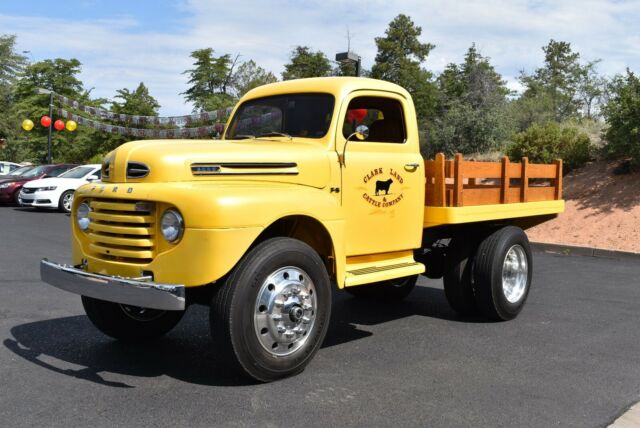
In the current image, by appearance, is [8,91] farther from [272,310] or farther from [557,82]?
[272,310]

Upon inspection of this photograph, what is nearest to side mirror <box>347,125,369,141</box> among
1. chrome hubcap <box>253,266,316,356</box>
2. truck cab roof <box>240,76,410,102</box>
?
truck cab roof <box>240,76,410,102</box>

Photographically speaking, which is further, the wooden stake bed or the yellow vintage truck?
the wooden stake bed

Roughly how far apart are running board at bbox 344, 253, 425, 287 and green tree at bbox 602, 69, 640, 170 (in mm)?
10223

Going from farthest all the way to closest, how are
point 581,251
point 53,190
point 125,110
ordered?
point 125,110, point 53,190, point 581,251

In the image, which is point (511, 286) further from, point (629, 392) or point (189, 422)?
point (189, 422)

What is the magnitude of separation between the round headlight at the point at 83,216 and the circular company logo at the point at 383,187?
6.76ft

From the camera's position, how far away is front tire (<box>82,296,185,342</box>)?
489 centimetres

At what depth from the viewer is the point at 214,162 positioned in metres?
4.27

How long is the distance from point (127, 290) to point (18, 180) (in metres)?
18.6

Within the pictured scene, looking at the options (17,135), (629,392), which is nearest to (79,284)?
(629,392)

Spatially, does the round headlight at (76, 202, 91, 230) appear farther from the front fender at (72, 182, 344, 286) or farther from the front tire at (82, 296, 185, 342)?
the front tire at (82, 296, 185, 342)

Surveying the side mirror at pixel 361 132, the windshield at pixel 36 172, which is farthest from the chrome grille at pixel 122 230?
the windshield at pixel 36 172

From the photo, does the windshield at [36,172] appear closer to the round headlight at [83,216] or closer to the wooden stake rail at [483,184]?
the round headlight at [83,216]

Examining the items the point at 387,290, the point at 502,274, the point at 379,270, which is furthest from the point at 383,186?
the point at 387,290
